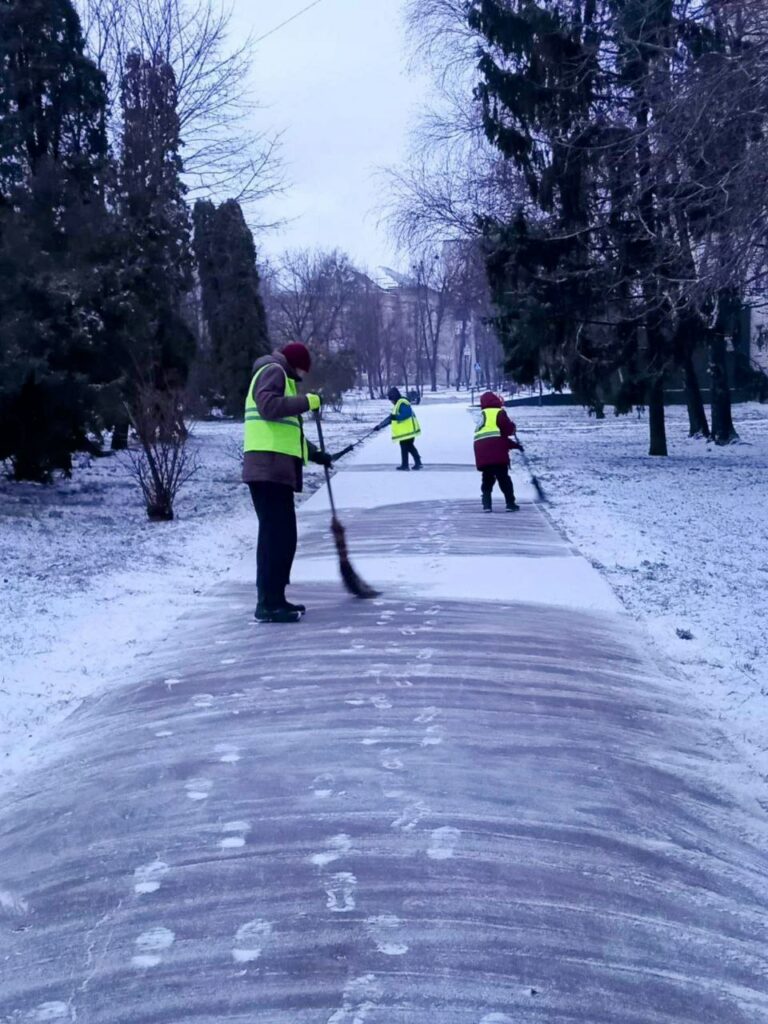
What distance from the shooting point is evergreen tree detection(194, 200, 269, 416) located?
45062 millimetres


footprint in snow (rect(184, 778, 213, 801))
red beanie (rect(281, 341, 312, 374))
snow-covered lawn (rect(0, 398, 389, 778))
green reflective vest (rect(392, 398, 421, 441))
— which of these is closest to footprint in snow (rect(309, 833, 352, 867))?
footprint in snow (rect(184, 778, 213, 801))

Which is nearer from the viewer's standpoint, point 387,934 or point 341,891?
point 387,934

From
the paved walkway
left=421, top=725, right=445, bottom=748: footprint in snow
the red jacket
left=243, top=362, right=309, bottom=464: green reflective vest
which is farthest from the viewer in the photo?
the red jacket

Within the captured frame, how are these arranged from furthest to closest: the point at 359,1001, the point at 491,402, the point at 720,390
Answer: the point at 720,390, the point at 491,402, the point at 359,1001

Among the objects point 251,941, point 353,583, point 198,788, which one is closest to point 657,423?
point 353,583

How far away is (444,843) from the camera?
4523 millimetres

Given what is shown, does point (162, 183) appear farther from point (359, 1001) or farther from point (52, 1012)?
point (359, 1001)

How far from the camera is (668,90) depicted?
14594 millimetres

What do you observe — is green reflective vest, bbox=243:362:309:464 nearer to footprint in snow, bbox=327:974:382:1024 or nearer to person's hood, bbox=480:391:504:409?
footprint in snow, bbox=327:974:382:1024

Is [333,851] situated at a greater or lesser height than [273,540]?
lesser

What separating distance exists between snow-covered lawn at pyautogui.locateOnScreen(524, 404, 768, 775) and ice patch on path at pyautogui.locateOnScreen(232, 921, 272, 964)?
2572 millimetres

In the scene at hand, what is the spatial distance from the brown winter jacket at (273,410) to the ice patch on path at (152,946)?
4970 mm

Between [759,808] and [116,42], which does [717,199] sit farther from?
[116,42]

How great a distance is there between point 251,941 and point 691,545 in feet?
33.3
